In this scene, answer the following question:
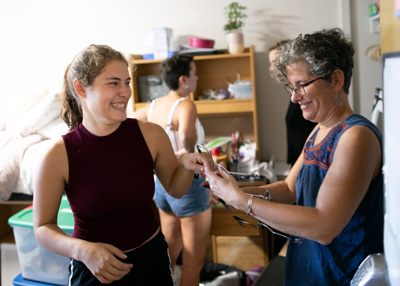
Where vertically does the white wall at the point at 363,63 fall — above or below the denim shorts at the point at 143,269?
above

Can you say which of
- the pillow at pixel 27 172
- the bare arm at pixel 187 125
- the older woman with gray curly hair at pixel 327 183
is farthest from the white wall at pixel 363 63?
the pillow at pixel 27 172

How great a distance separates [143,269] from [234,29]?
7.70 ft

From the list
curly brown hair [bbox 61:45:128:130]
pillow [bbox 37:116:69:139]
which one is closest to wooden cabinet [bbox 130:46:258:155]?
pillow [bbox 37:116:69:139]

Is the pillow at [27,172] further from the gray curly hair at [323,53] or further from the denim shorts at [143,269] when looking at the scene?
the gray curly hair at [323,53]

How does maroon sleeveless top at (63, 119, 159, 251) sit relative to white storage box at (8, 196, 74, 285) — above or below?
above

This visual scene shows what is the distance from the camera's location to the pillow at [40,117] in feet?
11.2

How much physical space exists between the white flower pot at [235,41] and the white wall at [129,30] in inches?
10.4

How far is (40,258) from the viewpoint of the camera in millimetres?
2357

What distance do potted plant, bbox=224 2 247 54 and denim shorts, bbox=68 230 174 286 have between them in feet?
6.89

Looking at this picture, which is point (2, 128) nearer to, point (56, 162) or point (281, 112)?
point (281, 112)

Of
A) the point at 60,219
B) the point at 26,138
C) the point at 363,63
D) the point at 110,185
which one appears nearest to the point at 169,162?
the point at 110,185

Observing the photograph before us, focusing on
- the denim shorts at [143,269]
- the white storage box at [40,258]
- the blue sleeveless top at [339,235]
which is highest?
the blue sleeveless top at [339,235]

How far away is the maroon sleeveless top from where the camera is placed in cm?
137

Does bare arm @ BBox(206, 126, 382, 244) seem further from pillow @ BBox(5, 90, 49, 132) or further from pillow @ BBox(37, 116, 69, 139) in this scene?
pillow @ BBox(5, 90, 49, 132)
